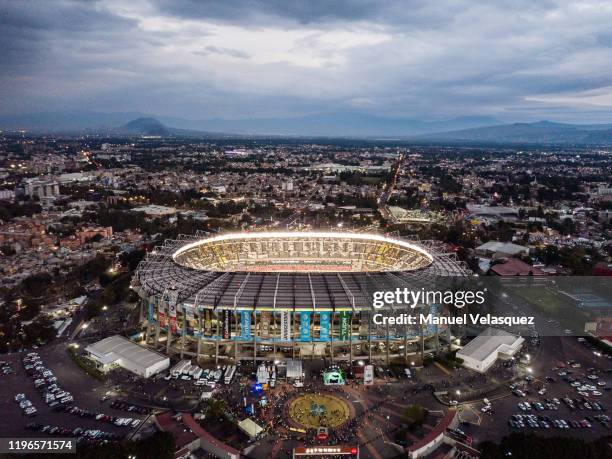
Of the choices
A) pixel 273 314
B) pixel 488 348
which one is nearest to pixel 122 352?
pixel 273 314

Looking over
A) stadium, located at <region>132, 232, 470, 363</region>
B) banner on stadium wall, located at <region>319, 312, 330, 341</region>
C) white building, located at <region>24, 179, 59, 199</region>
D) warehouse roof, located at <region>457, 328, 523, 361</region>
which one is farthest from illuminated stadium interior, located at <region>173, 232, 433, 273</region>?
white building, located at <region>24, 179, 59, 199</region>

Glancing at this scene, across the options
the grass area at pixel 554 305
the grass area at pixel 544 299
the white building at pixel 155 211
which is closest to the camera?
the grass area at pixel 554 305

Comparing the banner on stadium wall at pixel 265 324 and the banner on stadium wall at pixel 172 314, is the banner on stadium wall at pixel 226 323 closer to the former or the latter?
the banner on stadium wall at pixel 265 324

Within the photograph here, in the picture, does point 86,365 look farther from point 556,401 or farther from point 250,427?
point 556,401

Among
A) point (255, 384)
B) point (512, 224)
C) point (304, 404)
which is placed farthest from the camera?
point (512, 224)

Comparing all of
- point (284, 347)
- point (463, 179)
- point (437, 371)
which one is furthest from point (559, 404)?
point (463, 179)

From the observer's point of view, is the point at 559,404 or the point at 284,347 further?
the point at 284,347

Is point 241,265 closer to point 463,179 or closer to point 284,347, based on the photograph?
point 284,347

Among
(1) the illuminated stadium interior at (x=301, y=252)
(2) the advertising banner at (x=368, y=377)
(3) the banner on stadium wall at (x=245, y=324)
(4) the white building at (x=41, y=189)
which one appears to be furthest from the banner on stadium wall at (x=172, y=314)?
(4) the white building at (x=41, y=189)
